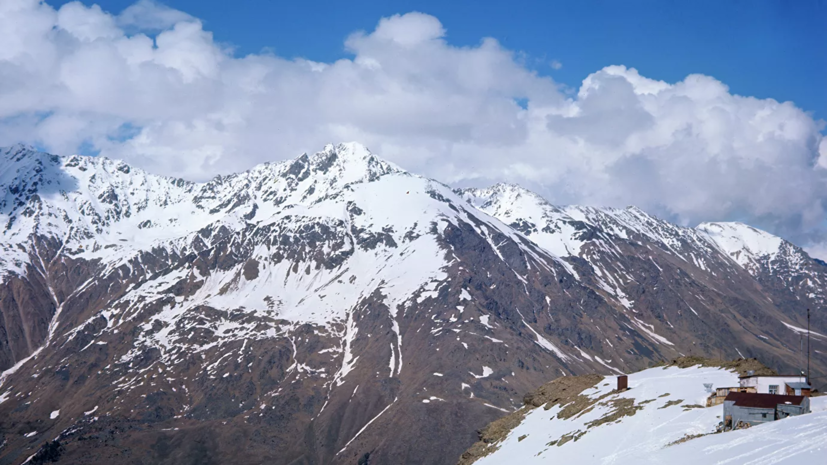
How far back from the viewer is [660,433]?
59531 mm

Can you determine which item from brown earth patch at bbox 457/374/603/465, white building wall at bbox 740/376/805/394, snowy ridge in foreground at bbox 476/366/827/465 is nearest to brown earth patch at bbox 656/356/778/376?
snowy ridge in foreground at bbox 476/366/827/465

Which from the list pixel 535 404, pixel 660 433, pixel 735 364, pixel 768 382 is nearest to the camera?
pixel 660 433

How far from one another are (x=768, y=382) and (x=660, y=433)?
17.1 m

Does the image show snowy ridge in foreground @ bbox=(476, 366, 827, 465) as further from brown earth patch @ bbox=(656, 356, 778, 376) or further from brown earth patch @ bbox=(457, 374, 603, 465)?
brown earth patch @ bbox=(457, 374, 603, 465)

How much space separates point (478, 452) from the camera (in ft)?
290

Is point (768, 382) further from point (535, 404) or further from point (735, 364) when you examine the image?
point (535, 404)

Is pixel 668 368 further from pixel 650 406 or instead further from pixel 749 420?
pixel 749 420

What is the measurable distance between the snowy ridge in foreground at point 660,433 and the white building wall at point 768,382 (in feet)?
6.78

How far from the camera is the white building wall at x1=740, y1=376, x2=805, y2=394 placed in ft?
229

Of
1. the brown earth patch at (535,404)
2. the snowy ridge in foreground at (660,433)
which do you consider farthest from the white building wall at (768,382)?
the brown earth patch at (535,404)

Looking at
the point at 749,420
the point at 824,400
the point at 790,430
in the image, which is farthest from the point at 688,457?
the point at 824,400

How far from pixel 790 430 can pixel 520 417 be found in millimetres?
45002

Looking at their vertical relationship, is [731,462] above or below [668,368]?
below

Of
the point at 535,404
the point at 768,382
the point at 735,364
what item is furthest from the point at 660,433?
the point at 535,404
